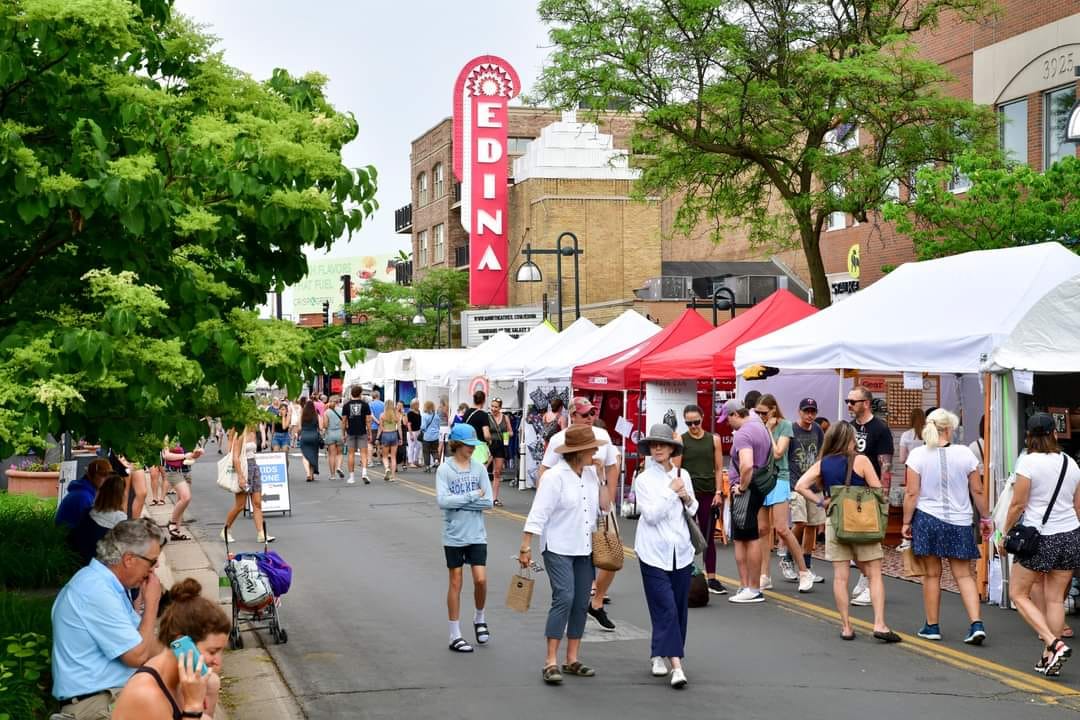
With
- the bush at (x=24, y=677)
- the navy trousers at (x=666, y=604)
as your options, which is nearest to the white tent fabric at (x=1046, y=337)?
the navy trousers at (x=666, y=604)

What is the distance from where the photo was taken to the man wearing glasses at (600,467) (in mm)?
11359

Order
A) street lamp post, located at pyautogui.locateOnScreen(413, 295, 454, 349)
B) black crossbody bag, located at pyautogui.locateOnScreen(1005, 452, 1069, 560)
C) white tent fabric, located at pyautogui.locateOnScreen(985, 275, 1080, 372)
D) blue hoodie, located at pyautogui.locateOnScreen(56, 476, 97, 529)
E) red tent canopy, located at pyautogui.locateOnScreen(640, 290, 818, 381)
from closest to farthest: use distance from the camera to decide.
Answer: black crossbody bag, located at pyautogui.locateOnScreen(1005, 452, 1069, 560), blue hoodie, located at pyautogui.locateOnScreen(56, 476, 97, 529), white tent fabric, located at pyautogui.locateOnScreen(985, 275, 1080, 372), red tent canopy, located at pyautogui.locateOnScreen(640, 290, 818, 381), street lamp post, located at pyautogui.locateOnScreen(413, 295, 454, 349)

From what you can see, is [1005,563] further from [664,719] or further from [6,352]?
[6,352]

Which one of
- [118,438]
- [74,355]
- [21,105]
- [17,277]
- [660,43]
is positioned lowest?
[118,438]

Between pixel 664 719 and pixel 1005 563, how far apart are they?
527 centimetres

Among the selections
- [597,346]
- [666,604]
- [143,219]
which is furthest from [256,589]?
[597,346]

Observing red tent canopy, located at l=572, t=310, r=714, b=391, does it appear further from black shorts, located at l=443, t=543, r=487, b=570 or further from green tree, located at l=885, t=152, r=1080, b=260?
black shorts, located at l=443, t=543, r=487, b=570

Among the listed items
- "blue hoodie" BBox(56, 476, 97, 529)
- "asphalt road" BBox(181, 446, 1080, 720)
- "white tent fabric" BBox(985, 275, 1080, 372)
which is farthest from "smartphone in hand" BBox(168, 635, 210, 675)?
"white tent fabric" BBox(985, 275, 1080, 372)

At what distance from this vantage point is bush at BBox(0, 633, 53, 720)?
7.13m

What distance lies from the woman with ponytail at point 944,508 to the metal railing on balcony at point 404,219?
6516 cm

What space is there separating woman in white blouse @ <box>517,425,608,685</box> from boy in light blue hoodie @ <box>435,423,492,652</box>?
0.99 meters

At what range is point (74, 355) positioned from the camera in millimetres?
6520

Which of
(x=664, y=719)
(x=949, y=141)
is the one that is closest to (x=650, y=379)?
(x=949, y=141)

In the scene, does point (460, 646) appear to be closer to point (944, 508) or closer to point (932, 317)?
point (944, 508)
